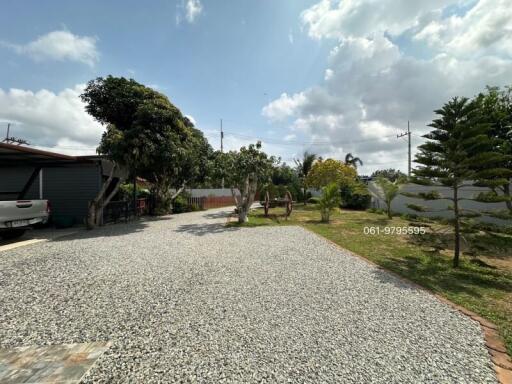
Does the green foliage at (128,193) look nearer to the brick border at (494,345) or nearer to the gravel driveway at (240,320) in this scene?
the gravel driveway at (240,320)

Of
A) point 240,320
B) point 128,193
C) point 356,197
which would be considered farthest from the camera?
point 356,197

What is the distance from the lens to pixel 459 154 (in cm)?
496

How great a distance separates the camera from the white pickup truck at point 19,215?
6.54m

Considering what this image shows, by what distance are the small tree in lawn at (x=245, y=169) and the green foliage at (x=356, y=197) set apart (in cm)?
1006

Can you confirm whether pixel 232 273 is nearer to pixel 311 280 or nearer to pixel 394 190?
pixel 311 280

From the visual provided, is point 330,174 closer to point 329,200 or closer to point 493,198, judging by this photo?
point 329,200

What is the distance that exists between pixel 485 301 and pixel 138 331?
16.1 feet

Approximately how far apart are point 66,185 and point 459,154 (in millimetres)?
14554

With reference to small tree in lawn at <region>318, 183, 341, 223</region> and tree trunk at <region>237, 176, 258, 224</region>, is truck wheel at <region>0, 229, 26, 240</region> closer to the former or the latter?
tree trunk at <region>237, 176, 258, 224</region>

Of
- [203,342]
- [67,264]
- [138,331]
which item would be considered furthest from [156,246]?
[203,342]

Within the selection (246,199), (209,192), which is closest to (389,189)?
(246,199)

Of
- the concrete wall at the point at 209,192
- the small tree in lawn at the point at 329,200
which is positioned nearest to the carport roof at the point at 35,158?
the small tree in lawn at the point at 329,200

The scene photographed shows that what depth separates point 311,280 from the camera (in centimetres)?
443

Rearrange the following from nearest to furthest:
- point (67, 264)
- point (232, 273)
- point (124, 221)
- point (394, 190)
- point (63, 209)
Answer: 1. point (232, 273)
2. point (67, 264)
3. point (63, 209)
4. point (124, 221)
5. point (394, 190)
